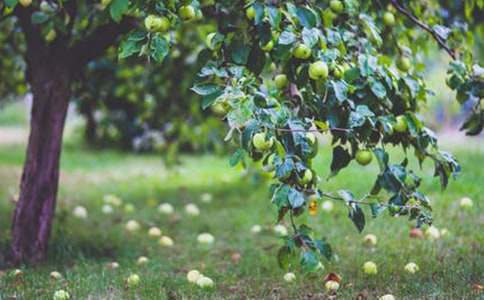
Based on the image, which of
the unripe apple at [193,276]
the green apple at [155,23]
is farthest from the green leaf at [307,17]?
the unripe apple at [193,276]

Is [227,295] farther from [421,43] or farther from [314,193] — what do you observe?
[421,43]

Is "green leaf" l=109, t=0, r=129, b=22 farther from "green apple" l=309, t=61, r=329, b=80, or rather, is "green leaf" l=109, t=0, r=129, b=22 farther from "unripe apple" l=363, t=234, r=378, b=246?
"unripe apple" l=363, t=234, r=378, b=246

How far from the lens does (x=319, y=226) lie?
14.9 ft

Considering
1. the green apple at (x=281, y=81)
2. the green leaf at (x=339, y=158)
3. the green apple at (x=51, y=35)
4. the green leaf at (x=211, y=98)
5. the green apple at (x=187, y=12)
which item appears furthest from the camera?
the green apple at (x=51, y=35)

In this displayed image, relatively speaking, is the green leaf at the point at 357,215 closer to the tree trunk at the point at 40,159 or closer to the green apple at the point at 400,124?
the green apple at the point at 400,124

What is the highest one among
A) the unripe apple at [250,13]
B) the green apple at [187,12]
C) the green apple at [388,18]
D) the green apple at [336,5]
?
the green apple at [187,12]

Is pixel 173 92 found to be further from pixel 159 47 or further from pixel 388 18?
pixel 159 47

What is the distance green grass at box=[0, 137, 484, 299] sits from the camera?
9.96 feet

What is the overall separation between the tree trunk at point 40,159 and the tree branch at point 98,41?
0.36ft

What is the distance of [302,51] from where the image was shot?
244cm

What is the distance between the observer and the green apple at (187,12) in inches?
97.3

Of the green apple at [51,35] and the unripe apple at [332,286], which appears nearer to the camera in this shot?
the unripe apple at [332,286]

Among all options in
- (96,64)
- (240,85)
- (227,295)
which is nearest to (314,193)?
(240,85)

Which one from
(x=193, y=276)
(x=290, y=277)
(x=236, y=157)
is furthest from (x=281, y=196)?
(x=193, y=276)
